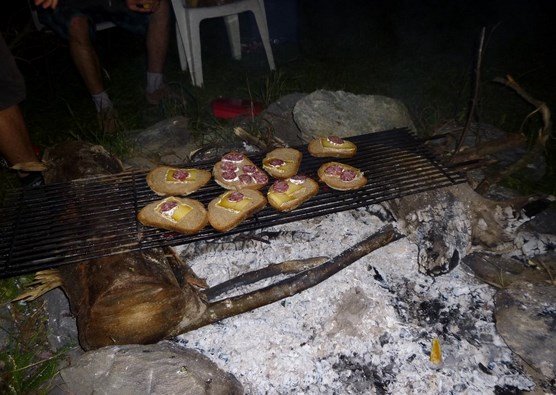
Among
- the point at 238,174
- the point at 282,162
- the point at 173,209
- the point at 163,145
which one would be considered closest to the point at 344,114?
the point at 282,162

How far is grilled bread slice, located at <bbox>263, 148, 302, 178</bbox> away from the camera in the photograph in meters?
3.42

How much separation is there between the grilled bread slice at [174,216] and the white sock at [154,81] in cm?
416

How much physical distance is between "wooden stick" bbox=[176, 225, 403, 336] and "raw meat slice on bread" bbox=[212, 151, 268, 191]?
89 cm

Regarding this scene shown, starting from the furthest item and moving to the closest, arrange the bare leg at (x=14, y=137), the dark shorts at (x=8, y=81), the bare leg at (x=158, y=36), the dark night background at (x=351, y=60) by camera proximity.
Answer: the dark night background at (x=351, y=60)
the bare leg at (x=158, y=36)
the bare leg at (x=14, y=137)
the dark shorts at (x=8, y=81)

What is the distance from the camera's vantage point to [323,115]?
438cm

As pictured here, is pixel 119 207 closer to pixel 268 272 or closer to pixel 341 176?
pixel 268 272

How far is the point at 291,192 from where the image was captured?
3115 millimetres

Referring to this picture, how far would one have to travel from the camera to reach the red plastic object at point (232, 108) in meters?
5.57

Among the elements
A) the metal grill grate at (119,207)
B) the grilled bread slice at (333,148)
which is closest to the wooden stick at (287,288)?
the metal grill grate at (119,207)

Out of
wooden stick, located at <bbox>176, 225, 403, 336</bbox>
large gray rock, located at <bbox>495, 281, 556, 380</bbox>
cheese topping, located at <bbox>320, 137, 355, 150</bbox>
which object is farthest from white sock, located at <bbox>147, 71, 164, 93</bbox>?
large gray rock, located at <bbox>495, 281, 556, 380</bbox>

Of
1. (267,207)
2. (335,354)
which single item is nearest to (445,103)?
(267,207)

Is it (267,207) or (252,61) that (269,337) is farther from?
(252,61)

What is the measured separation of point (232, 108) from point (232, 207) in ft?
9.99

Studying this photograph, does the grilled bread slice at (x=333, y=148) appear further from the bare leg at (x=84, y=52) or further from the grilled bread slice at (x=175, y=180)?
the bare leg at (x=84, y=52)
